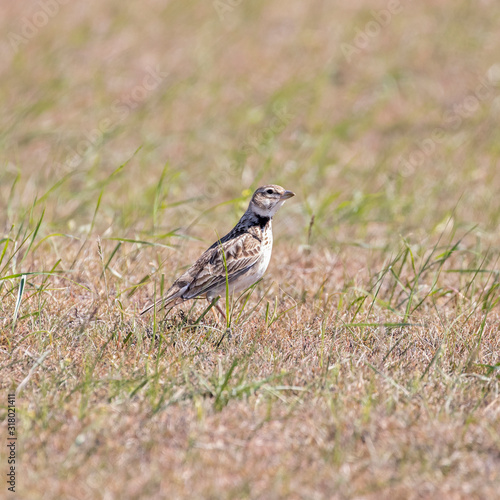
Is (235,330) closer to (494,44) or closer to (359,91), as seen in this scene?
(359,91)

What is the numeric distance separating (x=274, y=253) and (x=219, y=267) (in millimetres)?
1593

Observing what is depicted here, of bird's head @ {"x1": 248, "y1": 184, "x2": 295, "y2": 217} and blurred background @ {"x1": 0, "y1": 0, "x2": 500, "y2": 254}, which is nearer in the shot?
bird's head @ {"x1": 248, "y1": 184, "x2": 295, "y2": 217}

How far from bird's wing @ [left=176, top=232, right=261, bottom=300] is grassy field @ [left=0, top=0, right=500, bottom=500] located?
0.26 metres

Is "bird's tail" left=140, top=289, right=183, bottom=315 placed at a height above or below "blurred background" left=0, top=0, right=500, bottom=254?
below

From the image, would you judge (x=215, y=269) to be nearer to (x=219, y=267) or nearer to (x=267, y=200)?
(x=219, y=267)

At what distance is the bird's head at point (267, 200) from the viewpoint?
604 centimetres

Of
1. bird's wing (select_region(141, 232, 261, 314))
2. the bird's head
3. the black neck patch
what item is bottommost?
bird's wing (select_region(141, 232, 261, 314))

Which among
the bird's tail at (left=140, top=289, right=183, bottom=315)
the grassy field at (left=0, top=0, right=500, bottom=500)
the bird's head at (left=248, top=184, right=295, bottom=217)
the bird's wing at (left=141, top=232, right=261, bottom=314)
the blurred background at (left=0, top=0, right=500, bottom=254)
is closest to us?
the grassy field at (left=0, top=0, right=500, bottom=500)

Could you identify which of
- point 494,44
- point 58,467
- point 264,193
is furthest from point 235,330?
point 494,44

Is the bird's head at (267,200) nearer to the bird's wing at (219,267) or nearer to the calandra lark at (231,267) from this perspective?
the calandra lark at (231,267)

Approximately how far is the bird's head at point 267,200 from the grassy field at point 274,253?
390 millimetres

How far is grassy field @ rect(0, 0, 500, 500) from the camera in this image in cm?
374

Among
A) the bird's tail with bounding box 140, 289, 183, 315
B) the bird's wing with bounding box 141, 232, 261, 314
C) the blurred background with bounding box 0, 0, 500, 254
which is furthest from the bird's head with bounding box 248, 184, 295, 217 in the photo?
the bird's tail with bounding box 140, 289, 183, 315

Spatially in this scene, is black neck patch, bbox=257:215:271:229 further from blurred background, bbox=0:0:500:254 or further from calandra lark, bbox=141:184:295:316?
blurred background, bbox=0:0:500:254
